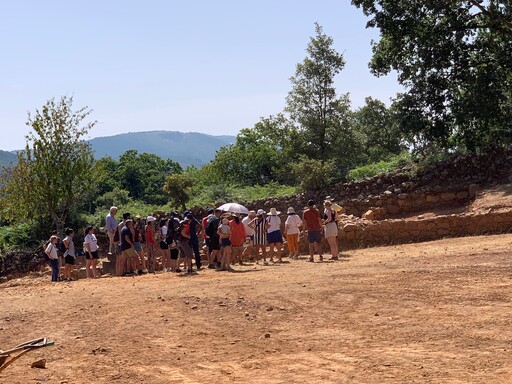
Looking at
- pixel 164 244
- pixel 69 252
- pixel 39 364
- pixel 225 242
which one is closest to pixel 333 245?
pixel 225 242

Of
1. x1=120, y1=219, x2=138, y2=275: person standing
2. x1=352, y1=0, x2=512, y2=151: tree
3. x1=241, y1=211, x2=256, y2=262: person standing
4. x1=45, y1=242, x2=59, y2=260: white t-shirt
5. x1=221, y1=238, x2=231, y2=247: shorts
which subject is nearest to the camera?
x1=221, y1=238, x2=231, y2=247: shorts

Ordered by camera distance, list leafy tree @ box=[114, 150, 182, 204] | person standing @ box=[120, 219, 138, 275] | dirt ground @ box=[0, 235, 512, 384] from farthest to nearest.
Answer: leafy tree @ box=[114, 150, 182, 204]
person standing @ box=[120, 219, 138, 275]
dirt ground @ box=[0, 235, 512, 384]

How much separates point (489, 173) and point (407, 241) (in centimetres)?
783

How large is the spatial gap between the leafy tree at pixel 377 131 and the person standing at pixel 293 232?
27.9 metres

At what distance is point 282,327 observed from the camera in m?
10.6

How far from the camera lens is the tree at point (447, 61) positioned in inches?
976

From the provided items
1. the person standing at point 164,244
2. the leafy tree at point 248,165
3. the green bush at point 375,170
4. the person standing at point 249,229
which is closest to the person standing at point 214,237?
the person standing at point 164,244

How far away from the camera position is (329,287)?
44.7 feet

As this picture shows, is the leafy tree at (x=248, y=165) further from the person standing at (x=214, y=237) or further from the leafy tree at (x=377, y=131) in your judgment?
the person standing at (x=214, y=237)

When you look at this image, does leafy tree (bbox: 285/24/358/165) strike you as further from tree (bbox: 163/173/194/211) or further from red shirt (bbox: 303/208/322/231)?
red shirt (bbox: 303/208/322/231)

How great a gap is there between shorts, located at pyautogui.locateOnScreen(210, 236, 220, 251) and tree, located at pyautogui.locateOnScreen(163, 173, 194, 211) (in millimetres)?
16609

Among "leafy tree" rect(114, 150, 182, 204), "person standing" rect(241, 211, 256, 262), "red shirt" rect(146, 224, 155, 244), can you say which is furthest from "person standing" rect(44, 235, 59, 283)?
"leafy tree" rect(114, 150, 182, 204)

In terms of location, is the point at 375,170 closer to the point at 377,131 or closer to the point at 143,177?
the point at 377,131

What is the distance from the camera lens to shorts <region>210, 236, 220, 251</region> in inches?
731
